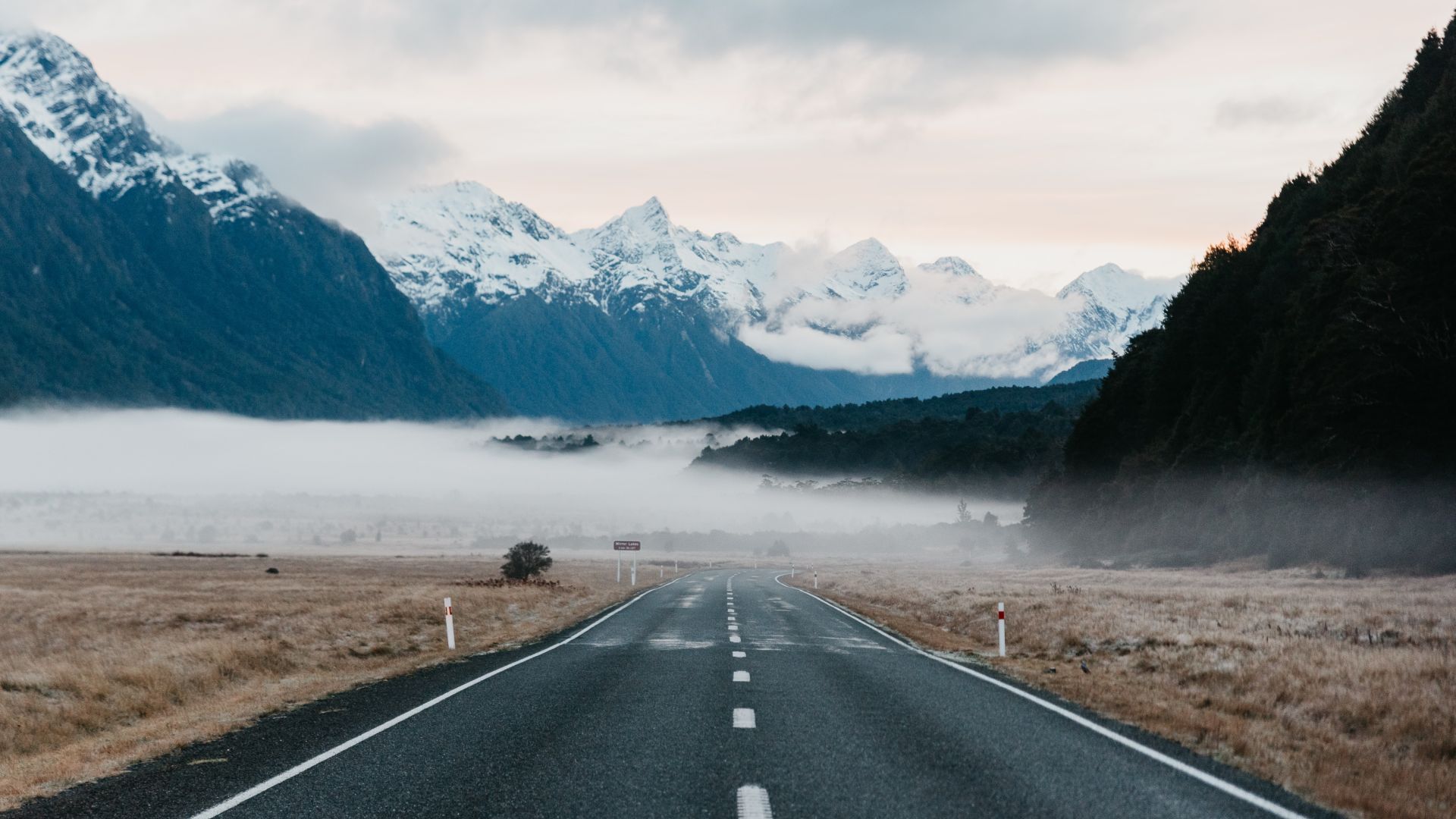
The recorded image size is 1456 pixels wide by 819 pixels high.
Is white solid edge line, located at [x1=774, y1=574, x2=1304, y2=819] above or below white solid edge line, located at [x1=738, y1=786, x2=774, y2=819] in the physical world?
below

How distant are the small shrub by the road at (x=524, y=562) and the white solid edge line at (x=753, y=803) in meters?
63.6

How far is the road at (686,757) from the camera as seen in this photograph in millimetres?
9867

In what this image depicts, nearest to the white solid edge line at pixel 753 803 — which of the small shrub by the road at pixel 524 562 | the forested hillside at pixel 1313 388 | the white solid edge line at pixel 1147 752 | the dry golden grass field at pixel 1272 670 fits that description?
the white solid edge line at pixel 1147 752

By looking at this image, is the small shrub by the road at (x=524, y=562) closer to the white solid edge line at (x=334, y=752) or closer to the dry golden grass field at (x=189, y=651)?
the dry golden grass field at (x=189, y=651)

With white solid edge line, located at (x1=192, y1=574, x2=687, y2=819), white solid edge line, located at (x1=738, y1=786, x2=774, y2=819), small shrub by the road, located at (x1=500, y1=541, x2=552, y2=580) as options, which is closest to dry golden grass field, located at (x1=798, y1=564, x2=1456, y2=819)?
white solid edge line, located at (x1=738, y1=786, x2=774, y2=819)

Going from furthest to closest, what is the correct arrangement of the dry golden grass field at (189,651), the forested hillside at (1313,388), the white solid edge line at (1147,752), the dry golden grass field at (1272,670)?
the forested hillside at (1313,388) → the dry golden grass field at (189,651) → the dry golden grass field at (1272,670) → the white solid edge line at (1147,752)

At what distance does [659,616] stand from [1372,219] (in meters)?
42.3

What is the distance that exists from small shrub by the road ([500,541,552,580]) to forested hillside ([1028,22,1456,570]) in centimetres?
4727

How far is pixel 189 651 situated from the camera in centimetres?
2308

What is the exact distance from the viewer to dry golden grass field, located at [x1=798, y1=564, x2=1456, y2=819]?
11.8 meters

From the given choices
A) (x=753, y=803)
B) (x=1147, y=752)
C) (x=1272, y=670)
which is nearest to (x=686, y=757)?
(x=753, y=803)

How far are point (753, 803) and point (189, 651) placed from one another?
694 inches

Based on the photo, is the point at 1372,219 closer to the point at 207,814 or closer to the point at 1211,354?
the point at 1211,354

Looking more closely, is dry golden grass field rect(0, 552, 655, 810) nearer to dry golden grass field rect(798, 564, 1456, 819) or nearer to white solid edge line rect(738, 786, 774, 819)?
white solid edge line rect(738, 786, 774, 819)
